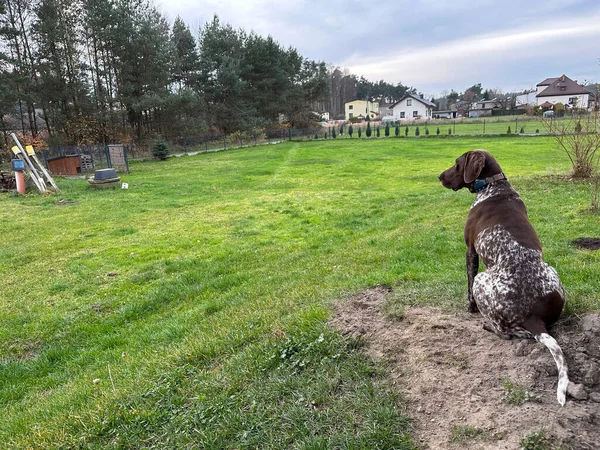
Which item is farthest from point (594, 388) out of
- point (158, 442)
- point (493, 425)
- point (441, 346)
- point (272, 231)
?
point (272, 231)

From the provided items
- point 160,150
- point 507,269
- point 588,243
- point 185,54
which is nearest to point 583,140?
point 588,243

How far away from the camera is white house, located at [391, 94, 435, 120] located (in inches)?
3157

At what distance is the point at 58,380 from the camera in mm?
3787

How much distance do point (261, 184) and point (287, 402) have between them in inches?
530

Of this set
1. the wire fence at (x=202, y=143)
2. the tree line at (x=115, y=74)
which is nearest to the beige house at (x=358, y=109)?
the wire fence at (x=202, y=143)

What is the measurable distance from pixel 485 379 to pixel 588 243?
3932 mm

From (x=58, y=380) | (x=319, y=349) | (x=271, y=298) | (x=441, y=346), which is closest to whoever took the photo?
(x=441, y=346)

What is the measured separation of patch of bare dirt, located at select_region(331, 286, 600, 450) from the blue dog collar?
107 centimetres

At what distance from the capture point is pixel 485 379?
2.36 meters

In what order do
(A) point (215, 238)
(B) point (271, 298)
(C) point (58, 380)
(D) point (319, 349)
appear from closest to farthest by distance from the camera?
(D) point (319, 349) < (C) point (58, 380) < (B) point (271, 298) < (A) point (215, 238)

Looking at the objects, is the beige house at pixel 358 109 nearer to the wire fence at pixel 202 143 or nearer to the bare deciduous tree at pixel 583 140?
the wire fence at pixel 202 143

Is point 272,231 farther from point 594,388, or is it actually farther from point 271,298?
point 594,388

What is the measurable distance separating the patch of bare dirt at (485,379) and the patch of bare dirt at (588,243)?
2917mm

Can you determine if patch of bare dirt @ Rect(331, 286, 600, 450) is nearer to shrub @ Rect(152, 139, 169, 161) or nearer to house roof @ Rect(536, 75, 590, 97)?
shrub @ Rect(152, 139, 169, 161)
